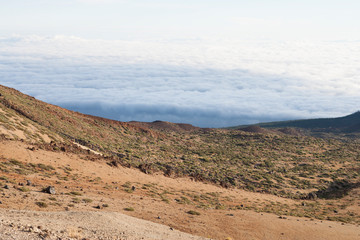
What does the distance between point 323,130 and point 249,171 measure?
113 m

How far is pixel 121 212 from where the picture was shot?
804 inches

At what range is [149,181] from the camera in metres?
32.5

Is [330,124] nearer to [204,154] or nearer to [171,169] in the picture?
[204,154]

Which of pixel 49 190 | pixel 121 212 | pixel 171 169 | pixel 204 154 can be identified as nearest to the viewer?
pixel 121 212

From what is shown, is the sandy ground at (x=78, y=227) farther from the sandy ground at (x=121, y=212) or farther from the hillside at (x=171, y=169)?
the hillside at (x=171, y=169)

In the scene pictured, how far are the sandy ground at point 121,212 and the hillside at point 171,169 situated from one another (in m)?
0.15

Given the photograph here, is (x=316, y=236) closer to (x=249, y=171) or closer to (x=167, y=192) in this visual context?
(x=167, y=192)

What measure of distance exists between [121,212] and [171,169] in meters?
19.6

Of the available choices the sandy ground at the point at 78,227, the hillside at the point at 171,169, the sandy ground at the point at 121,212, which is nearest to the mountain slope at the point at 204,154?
the hillside at the point at 171,169

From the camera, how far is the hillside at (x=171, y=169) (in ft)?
79.7

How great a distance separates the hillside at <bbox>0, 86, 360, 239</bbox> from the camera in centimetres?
2428

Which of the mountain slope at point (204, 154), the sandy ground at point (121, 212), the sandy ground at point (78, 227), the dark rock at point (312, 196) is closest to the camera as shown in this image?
the sandy ground at point (78, 227)

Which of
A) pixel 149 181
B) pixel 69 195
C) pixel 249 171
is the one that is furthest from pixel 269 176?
pixel 69 195

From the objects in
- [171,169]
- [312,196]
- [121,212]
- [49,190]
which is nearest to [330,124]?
[312,196]
